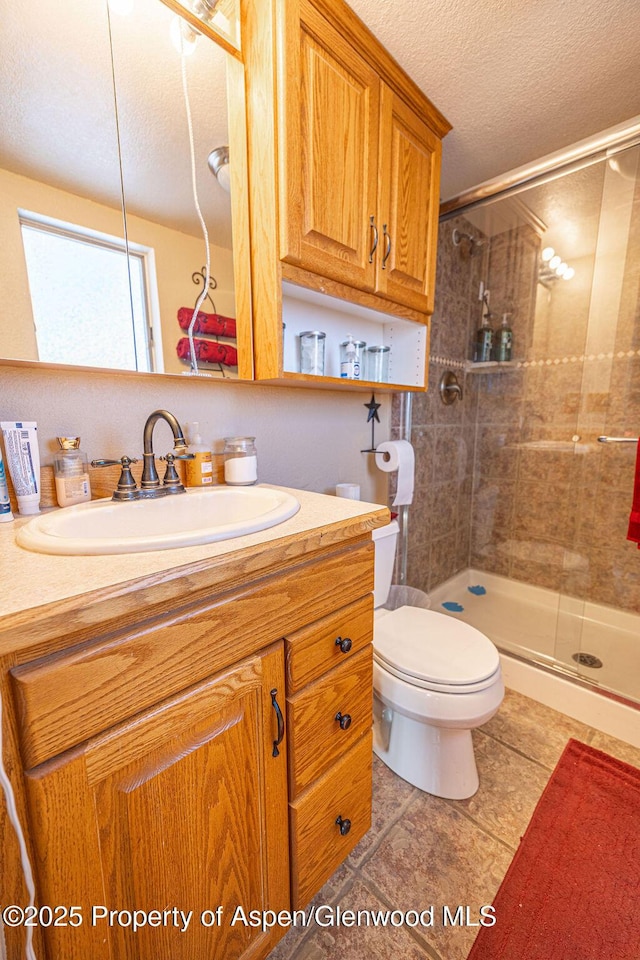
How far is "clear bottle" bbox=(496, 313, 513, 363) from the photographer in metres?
2.06

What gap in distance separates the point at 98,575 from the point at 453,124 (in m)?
1.67

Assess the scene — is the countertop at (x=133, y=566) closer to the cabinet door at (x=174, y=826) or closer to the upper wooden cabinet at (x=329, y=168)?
the cabinet door at (x=174, y=826)

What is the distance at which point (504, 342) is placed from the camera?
206 centimetres

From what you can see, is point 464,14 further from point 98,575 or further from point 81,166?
point 98,575

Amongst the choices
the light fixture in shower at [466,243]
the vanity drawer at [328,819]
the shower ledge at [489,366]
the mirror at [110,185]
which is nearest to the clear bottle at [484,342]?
the shower ledge at [489,366]

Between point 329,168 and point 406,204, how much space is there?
0.35 metres

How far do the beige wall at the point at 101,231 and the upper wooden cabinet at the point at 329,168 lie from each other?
0.13 m

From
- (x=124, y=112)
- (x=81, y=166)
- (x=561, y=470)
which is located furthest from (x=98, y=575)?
(x=561, y=470)

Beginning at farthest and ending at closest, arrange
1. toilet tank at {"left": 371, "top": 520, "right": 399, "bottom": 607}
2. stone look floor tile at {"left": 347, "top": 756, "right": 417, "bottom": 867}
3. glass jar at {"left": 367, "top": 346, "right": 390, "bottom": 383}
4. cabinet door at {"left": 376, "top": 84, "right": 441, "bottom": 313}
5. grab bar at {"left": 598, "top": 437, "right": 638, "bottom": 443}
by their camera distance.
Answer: grab bar at {"left": 598, "top": 437, "right": 638, "bottom": 443}, glass jar at {"left": 367, "top": 346, "right": 390, "bottom": 383}, toilet tank at {"left": 371, "top": 520, "right": 399, "bottom": 607}, cabinet door at {"left": 376, "top": 84, "right": 441, "bottom": 313}, stone look floor tile at {"left": 347, "top": 756, "right": 417, "bottom": 867}

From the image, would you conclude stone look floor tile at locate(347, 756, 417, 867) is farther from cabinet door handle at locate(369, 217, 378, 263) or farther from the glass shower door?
cabinet door handle at locate(369, 217, 378, 263)

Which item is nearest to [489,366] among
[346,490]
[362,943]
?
[346,490]

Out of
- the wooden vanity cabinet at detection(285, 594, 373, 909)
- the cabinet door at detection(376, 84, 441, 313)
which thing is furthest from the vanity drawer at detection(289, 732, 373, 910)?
the cabinet door at detection(376, 84, 441, 313)

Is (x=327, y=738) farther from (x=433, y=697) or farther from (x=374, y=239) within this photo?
(x=374, y=239)

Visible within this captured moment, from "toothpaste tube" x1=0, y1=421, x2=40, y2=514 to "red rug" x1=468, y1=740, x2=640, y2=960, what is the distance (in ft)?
4.22
